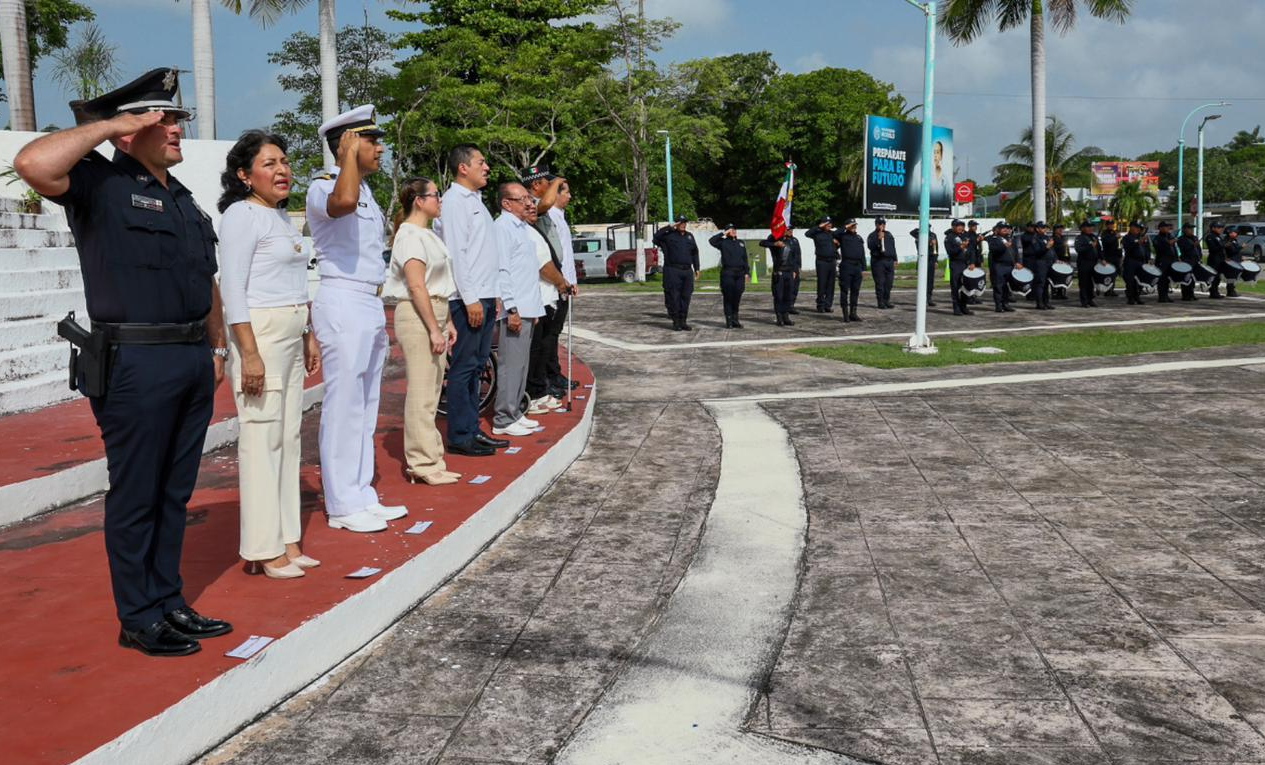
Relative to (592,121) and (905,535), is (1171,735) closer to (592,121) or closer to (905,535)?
(905,535)

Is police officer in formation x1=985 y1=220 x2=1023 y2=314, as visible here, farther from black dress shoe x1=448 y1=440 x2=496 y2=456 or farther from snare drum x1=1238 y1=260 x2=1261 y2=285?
black dress shoe x1=448 y1=440 x2=496 y2=456

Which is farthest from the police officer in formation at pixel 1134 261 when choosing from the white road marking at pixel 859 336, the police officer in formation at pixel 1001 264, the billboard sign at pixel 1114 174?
the billboard sign at pixel 1114 174

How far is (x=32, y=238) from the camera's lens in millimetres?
10062

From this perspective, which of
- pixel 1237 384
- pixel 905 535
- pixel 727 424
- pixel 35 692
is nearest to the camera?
pixel 35 692

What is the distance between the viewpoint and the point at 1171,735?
137 inches

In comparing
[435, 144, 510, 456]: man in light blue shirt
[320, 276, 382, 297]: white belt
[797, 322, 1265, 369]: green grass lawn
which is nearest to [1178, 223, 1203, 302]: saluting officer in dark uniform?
[797, 322, 1265, 369]: green grass lawn

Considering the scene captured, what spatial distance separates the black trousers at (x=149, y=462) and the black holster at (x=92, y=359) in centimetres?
3

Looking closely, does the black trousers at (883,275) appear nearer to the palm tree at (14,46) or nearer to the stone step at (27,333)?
the stone step at (27,333)

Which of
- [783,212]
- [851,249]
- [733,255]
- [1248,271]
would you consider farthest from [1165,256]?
[733,255]

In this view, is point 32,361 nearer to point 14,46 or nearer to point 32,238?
point 32,238

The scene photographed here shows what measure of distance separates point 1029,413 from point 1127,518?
11.7ft

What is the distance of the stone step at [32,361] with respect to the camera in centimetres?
825

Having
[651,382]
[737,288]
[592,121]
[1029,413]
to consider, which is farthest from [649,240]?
[1029,413]

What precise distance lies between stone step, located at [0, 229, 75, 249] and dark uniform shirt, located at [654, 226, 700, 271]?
30.7ft
